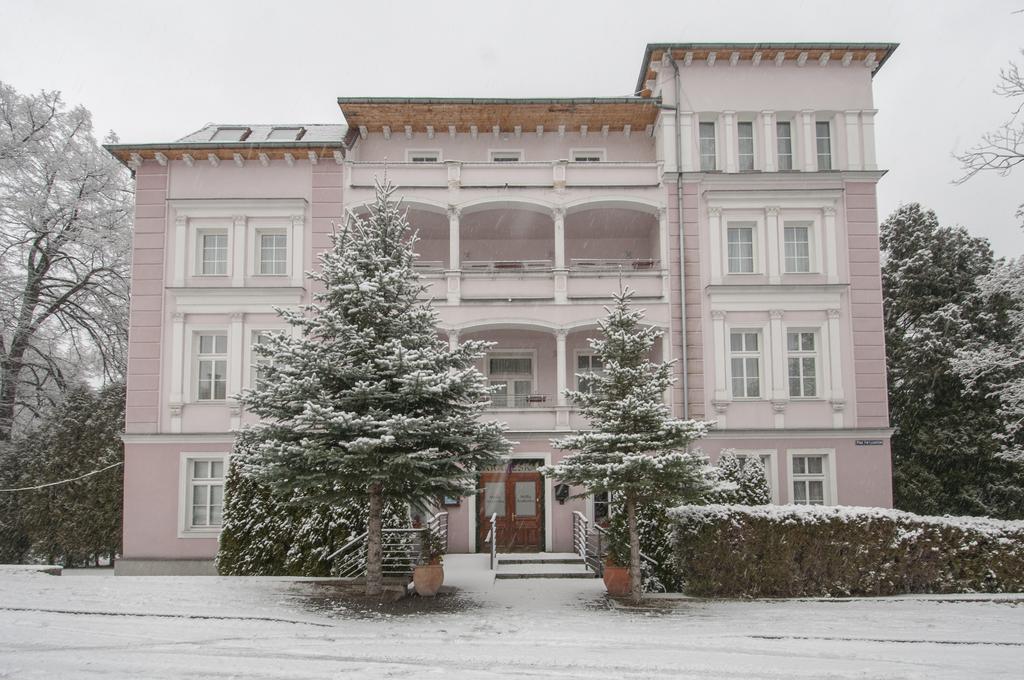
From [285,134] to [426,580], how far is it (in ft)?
46.0

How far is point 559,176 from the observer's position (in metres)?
23.3

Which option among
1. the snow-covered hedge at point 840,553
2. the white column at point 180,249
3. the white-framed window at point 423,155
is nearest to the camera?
the snow-covered hedge at point 840,553

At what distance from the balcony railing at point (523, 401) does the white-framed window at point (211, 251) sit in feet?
25.3

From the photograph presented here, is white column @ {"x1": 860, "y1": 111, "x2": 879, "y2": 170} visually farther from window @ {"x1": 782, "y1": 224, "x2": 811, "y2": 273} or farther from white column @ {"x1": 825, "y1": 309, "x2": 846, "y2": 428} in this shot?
A: white column @ {"x1": 825, "y1": 309, "x2": 846, "y2": 428}

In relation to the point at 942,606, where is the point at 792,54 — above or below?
above

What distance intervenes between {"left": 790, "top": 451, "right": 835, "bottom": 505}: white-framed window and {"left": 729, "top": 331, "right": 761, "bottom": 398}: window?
186 centimetres

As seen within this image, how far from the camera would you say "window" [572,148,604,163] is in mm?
24703

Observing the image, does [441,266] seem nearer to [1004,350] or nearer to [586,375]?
[586,375]

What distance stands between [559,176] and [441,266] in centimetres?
392

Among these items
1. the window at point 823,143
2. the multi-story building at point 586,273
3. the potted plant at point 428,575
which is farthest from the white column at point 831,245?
the potted plant at point 428,575

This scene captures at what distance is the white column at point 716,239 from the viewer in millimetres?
22844

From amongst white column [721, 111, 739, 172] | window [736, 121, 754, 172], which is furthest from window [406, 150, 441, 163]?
window [736, 121, 754, 172]

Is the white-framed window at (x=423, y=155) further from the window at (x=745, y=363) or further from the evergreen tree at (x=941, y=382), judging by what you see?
the evergreen tree at (x=941, y=382)

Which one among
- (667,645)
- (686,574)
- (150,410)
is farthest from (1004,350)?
(150,410)
